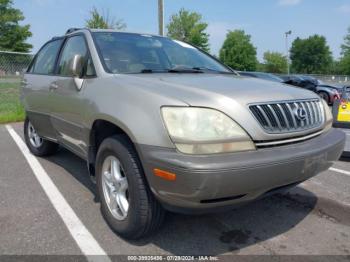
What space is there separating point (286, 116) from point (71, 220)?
6.68 feet

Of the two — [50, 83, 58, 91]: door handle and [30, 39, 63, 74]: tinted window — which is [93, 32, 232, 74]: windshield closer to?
[50, 83, 58, 91]: door handle

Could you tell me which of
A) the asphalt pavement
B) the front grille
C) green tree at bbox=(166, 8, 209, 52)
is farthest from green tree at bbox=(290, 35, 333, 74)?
the front grille

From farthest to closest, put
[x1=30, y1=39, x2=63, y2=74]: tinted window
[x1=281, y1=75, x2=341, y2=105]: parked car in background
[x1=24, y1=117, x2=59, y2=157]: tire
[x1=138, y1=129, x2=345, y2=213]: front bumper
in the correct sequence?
[x1=281, y1=75, x2=341, y2=105]: parked car in background < [x1=24, y1=117, x2=59, y2=157]: tire < [x1=30, y1=39, x2=63, y2=74]: tinted window < [x1=138, y1=129, x2=345, y2=213]: front bumper

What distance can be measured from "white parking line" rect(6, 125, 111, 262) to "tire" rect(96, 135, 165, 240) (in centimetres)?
21

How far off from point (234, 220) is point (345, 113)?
339 centimetres

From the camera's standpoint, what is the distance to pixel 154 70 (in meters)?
3.25

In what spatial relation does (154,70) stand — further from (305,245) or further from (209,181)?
(305,245)

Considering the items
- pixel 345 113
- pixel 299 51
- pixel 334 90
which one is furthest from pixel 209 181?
pixel 299 51

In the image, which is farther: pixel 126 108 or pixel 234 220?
pixel 234 220

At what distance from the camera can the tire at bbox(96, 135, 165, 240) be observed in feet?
8.11

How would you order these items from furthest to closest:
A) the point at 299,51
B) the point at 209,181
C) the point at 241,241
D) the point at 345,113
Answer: the point at 299,51 < the point at 345,113 < the point at 241,241 < the point at 209,181

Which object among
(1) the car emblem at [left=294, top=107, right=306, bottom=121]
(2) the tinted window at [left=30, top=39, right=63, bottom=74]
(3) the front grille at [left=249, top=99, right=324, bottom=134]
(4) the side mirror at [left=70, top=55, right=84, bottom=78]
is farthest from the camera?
(2) the tinted window at [left=30, top=39, right=63, bottom=74]

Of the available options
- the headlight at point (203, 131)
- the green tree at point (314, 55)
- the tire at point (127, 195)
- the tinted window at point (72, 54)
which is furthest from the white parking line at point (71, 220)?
the green tree at point (314, 55)

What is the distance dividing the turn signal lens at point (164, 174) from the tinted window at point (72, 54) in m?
1.36
